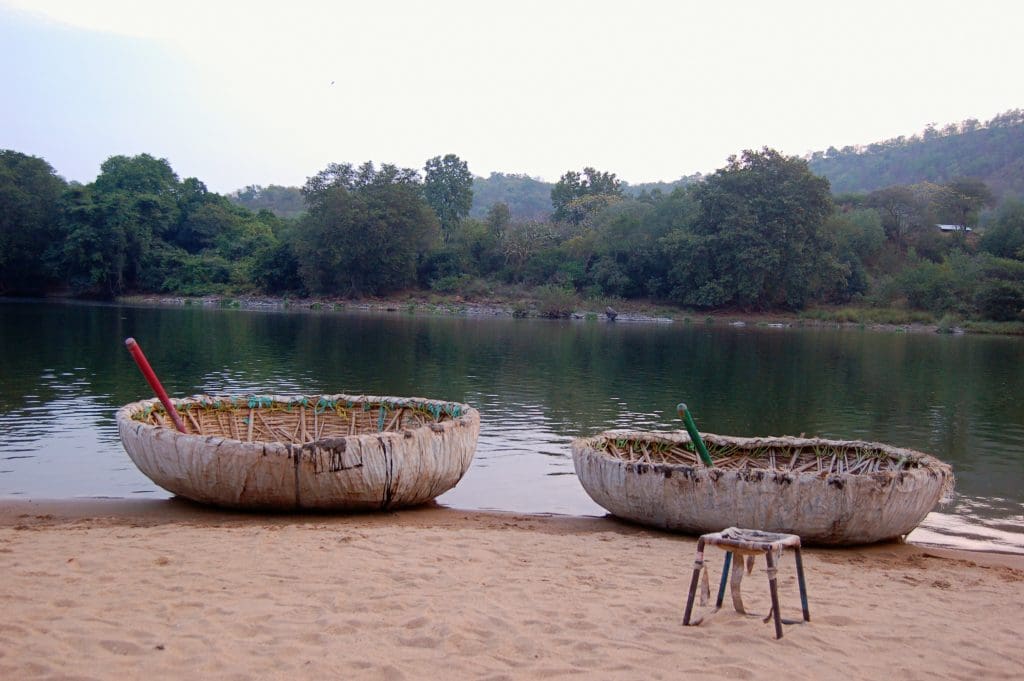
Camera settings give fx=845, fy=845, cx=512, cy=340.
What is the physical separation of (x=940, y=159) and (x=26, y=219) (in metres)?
92.3

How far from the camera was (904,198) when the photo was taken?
62.9 m

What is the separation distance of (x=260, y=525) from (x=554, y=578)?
10.2 ft

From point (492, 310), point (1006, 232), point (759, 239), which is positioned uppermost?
point (1006, 232)

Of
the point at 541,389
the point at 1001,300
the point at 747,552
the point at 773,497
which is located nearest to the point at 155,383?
the point at 773,497

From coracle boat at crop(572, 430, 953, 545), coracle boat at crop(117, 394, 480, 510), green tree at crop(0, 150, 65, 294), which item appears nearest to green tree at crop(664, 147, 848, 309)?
green tree at crop(0, 150, 65, 294)

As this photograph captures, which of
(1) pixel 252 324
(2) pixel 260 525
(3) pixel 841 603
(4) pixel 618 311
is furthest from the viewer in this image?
(4) pixel 618 311

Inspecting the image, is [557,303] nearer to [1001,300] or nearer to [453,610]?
[1001,300]

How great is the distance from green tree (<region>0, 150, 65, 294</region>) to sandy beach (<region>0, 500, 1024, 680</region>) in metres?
58.3

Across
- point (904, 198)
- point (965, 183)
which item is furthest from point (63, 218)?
point (965, 183)

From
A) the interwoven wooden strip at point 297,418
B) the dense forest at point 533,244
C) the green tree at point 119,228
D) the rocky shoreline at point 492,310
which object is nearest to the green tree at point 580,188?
the dense forest at point 533,244

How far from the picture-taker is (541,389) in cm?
1828

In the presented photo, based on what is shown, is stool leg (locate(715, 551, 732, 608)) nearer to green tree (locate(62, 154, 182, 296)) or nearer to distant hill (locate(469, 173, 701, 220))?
green tree (locate(62, 154, 182, 296))

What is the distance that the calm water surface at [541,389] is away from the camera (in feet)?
31.8

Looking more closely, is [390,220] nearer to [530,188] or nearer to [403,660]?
[403,660]
